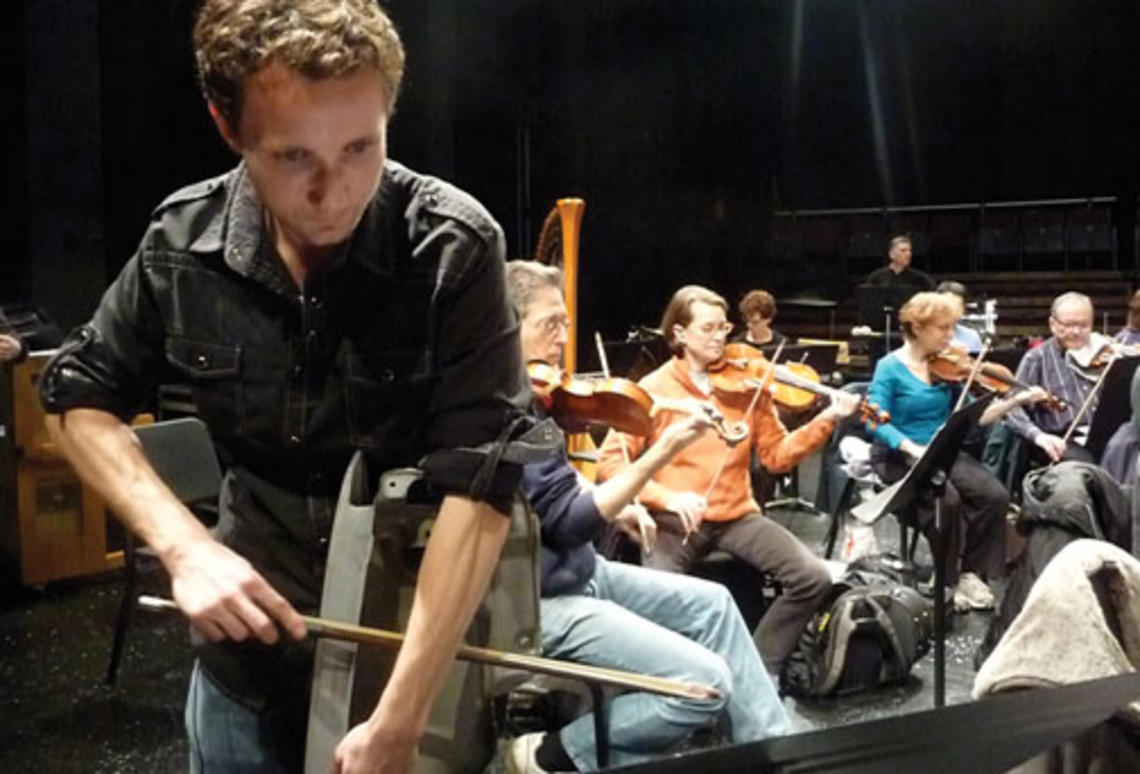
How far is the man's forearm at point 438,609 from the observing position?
111 cm

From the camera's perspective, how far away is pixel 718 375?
3.83 m

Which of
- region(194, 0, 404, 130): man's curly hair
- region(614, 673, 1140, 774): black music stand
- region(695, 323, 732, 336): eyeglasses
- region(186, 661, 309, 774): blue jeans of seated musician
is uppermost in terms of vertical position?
region(194, 0, 404, 130): man's curly hair

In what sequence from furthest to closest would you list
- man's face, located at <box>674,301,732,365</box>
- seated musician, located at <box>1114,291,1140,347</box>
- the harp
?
seated musician, located at <box>1114,291,1140,347</box> → the harp → man's face, located at <box>674,301,732,365</box>

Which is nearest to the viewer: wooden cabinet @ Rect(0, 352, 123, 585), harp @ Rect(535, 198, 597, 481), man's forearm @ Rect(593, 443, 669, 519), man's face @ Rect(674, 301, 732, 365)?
man's forearm @ Rect(593, 443, 669, 519)

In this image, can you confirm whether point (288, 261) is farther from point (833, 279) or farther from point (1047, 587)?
point (833, 279)

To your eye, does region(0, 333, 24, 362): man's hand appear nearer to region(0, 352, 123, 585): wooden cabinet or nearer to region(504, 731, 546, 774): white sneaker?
region(0, 352, 123, 585): wooden cabinet

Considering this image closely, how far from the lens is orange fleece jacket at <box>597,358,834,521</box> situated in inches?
134

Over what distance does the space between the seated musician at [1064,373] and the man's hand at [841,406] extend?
114 cm

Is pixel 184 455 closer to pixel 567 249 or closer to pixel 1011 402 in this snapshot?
pixel 567 249

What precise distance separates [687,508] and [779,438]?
660 millimetres

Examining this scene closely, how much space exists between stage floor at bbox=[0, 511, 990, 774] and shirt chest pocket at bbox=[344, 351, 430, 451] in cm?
181

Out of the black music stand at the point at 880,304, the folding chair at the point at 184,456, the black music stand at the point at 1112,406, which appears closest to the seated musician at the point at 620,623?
the folding chair at the point at 184,456

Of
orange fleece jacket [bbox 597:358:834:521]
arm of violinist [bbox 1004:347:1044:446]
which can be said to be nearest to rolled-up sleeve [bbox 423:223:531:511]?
orange fleece jacket [bbox 597:358:834:521]

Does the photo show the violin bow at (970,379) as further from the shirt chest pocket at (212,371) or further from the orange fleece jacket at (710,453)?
the shirt chest pocket at (212,371)
